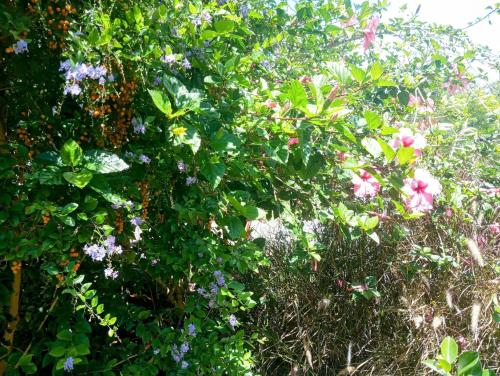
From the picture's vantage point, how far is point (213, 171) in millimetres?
1063

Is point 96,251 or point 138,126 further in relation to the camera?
point 138,126

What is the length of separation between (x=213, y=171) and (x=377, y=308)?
63.7 inches

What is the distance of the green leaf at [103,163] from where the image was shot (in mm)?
953

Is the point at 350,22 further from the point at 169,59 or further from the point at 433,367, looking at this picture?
the point at 433,367

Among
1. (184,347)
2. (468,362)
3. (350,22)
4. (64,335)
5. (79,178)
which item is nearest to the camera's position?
(468,362)

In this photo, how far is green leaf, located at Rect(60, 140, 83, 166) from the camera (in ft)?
3.06

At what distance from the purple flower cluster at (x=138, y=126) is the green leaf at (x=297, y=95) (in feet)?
1.37

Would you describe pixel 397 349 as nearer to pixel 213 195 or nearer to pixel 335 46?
pixel 213 195

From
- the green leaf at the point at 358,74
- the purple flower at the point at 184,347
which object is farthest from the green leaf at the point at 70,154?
the purple flower at the point at 184,347

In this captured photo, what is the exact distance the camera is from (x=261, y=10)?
Result: 2305mm

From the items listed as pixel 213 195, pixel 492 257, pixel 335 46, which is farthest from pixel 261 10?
pixel 492 257

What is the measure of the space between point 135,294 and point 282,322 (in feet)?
2.92

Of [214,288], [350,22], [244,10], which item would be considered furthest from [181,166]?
[350,22]

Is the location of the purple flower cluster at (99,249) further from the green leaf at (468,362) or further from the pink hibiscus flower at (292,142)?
the green leaf at (468,362)
